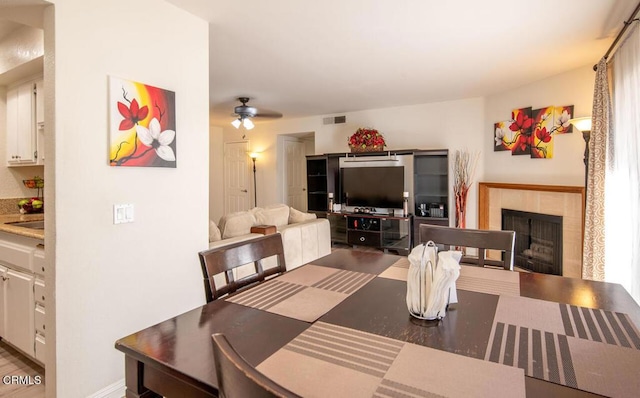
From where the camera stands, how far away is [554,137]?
399 centimetres

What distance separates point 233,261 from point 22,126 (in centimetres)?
292

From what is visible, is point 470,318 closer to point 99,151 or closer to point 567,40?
point 99,151

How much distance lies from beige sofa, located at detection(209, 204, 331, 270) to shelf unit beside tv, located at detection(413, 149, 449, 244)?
184 centimetres

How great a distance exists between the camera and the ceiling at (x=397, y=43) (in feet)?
7.68

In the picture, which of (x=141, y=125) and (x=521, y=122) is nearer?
(x=141, y=125)

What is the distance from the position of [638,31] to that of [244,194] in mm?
6389

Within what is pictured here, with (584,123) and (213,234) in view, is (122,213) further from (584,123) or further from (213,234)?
(584,123)

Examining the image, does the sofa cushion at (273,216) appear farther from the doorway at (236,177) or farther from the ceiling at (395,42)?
the doorway at (236,177)

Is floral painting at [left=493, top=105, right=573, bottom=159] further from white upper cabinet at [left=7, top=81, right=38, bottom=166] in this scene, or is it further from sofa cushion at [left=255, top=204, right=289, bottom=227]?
white upper cabinet at [left=7, top=81, right=38, bottom=166]

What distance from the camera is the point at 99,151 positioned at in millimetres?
1821

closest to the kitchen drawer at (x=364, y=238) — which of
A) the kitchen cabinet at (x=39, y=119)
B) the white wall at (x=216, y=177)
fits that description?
the white wall at (x=216, y=177)

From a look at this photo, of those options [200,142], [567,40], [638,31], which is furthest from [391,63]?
[200,142]

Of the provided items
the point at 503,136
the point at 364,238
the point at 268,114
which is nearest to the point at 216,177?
the point at 268,114

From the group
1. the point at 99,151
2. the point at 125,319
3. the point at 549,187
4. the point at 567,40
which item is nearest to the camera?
the point at 99,151
